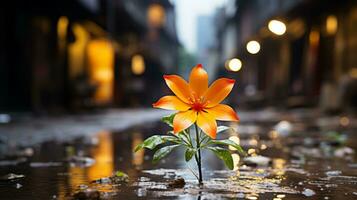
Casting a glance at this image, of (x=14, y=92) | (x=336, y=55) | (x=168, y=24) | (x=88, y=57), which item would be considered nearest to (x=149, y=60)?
(x=168, y=24)

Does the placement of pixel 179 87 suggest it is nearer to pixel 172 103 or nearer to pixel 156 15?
pixel 172 103

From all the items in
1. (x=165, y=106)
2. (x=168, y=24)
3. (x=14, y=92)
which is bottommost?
(x=165, y=106)

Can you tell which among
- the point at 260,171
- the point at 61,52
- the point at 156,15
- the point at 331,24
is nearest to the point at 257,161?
the point at 260,171

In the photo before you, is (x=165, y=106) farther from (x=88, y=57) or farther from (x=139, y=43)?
(x=139, y=43)

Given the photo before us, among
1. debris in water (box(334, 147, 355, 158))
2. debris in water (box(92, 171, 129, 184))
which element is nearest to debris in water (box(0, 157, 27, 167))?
debris in water (box(92, 171, 129, 184))

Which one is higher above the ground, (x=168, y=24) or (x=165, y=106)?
(x=168, y=24)

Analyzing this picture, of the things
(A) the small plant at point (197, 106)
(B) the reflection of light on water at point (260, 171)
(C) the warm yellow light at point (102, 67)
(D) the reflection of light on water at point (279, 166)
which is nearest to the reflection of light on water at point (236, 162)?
(B) the reflection of light on water at point (260, 171)
